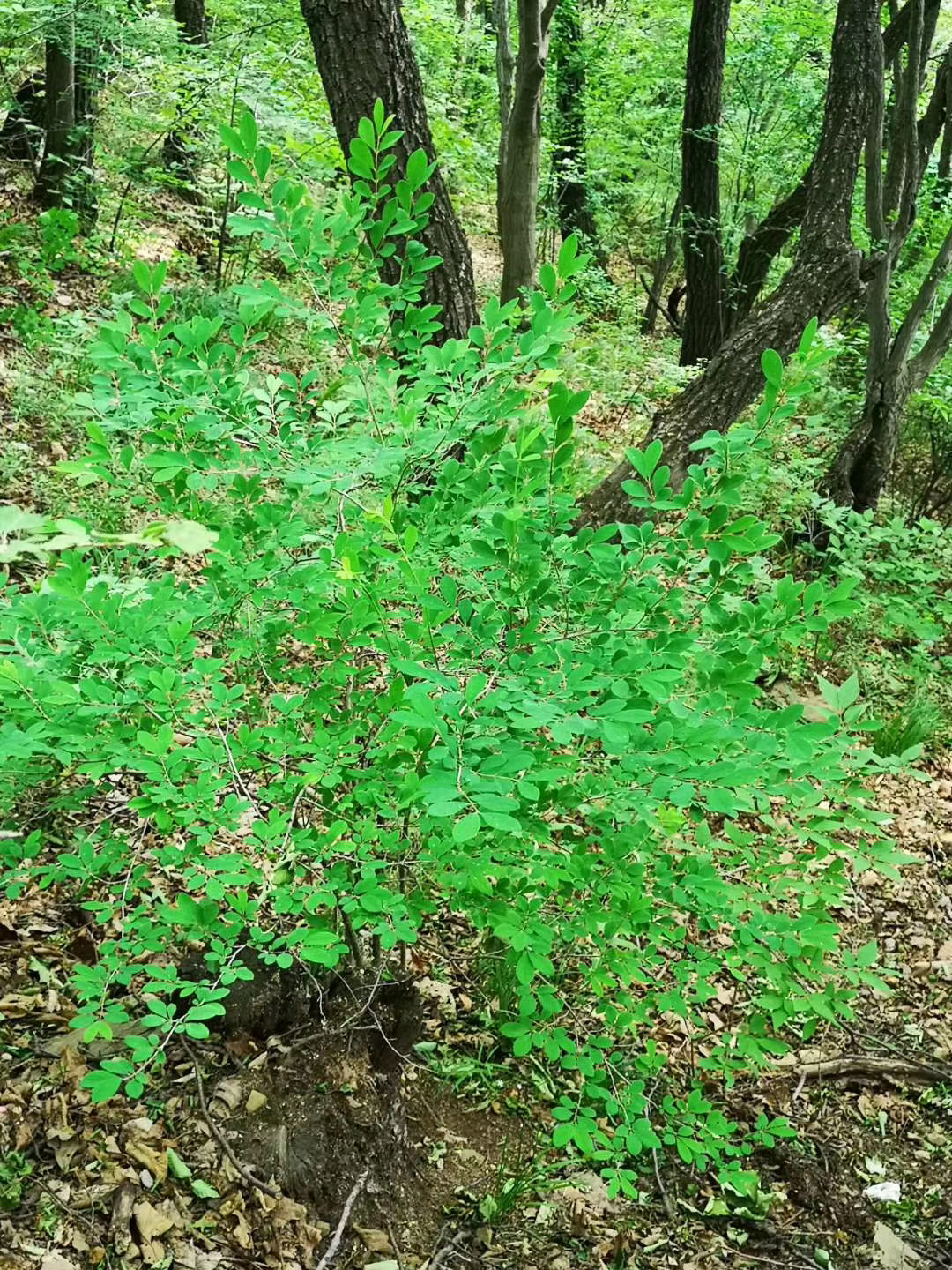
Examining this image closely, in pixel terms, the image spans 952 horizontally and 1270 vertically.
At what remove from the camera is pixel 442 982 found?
3166 mm

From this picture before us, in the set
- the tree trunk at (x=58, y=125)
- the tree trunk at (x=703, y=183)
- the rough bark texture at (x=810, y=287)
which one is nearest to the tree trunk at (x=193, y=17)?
the tree trunk at (x=58, y=125)

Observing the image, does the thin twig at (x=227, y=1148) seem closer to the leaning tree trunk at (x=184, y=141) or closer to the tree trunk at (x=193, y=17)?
the leaning tree trunk at (x=184, y=141)

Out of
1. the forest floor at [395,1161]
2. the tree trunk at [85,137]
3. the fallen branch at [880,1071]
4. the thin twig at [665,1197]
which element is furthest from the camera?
the tree trunk at [85,137]

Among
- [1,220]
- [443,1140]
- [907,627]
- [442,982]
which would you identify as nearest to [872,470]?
[907,627]

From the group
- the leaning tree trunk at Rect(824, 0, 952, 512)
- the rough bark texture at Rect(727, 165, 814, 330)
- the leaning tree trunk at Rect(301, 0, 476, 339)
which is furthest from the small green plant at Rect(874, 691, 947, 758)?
the rough bark texture at Rect(727, 165, 814, 330)

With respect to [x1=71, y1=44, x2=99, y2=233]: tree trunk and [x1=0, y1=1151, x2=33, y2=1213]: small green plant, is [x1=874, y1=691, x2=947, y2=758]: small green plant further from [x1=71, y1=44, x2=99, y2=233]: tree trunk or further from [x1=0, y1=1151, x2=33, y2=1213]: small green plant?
[x1=71, y1=44, x2=99, y2=233]: tree trunk

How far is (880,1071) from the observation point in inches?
132

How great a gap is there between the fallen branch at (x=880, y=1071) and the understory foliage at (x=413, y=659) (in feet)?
4.29

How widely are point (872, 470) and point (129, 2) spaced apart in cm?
660

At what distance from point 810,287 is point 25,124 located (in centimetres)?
584

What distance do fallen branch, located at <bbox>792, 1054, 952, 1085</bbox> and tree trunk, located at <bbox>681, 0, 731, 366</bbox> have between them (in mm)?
6257

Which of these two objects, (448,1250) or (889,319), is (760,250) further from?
(448,1250)

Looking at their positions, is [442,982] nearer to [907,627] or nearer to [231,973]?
[231,973]

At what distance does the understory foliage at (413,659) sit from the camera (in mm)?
1613
